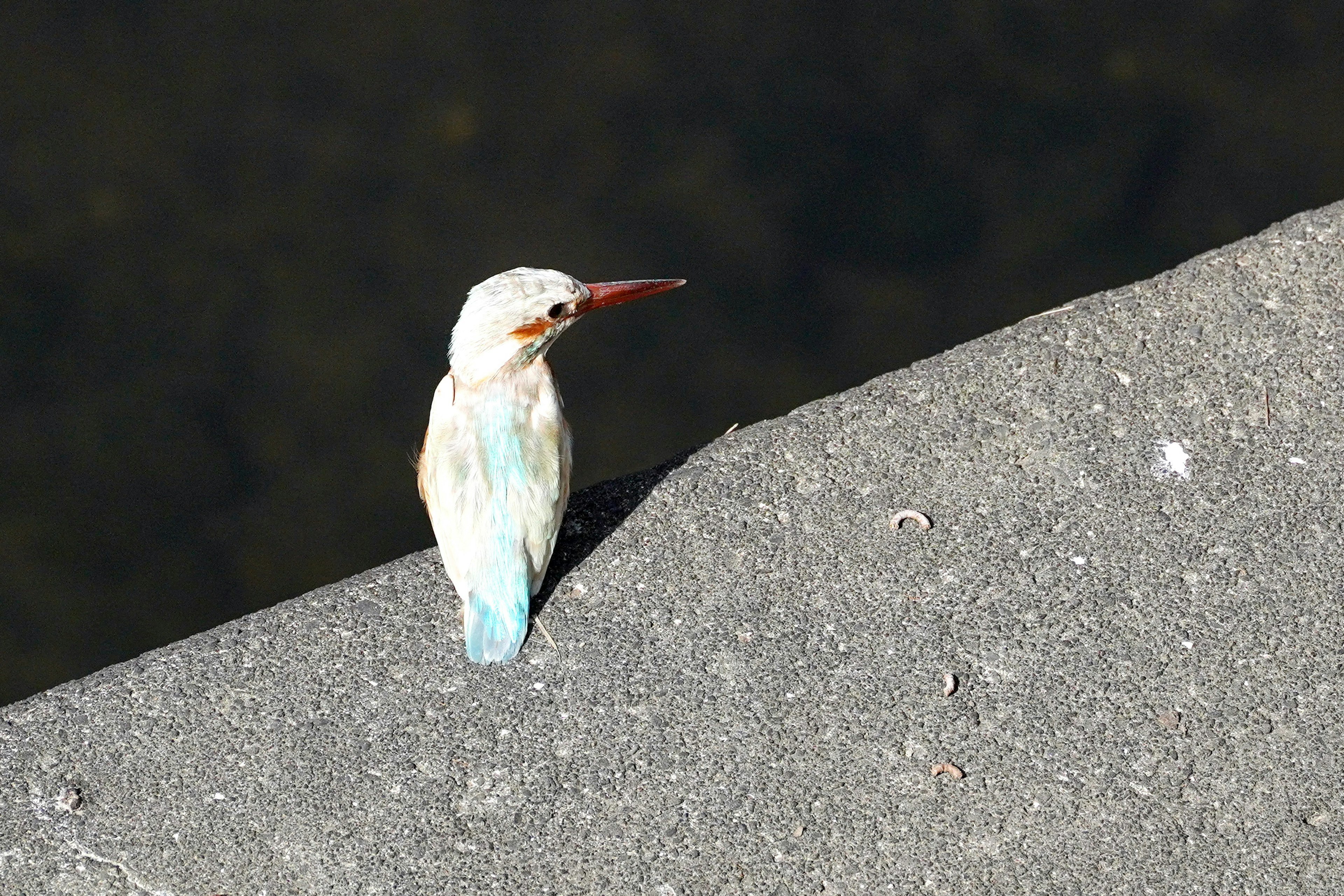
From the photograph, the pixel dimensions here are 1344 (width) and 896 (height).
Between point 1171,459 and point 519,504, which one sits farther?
point 1171,459

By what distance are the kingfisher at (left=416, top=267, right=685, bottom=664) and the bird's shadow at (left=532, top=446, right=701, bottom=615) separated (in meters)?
0.06

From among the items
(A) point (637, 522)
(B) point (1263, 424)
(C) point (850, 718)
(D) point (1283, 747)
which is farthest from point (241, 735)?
(B) point (1263, 424)

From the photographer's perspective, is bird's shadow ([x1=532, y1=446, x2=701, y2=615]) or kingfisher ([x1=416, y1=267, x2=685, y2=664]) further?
bird's shadow ([x1=532, y1=446, x2=701, y2=615])

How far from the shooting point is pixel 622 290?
362cm

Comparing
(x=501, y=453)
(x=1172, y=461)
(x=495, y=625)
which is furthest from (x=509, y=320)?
(x=1172, y=461)

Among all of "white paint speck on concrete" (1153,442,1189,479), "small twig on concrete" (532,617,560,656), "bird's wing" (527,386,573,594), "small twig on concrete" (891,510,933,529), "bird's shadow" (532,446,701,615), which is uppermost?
"bird's wing" (527,386,573,594)

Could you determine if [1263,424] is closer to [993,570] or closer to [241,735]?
[993,570]

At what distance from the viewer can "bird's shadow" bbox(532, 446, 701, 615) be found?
3.29m

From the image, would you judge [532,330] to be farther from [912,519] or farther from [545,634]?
[912,519]

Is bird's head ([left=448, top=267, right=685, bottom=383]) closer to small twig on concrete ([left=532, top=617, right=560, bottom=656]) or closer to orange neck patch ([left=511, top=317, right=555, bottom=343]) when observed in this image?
orange neck patch ([left=511, top=317, right=555, bottom=343])

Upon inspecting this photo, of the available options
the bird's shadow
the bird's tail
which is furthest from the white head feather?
the bird's tail

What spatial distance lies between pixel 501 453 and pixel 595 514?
0.92ft

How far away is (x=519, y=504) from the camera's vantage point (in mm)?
3207

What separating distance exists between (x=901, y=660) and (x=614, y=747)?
2.09 ft
